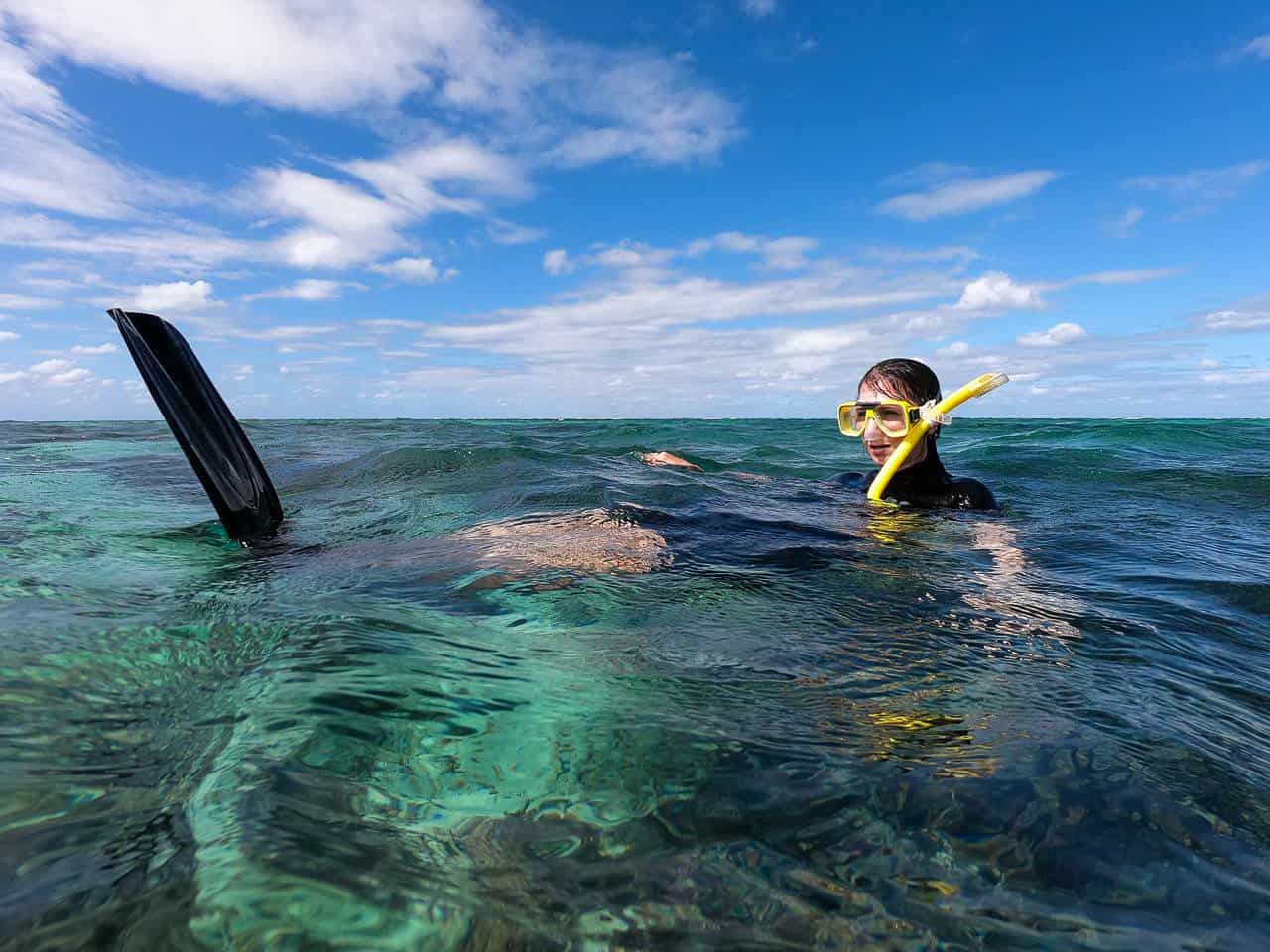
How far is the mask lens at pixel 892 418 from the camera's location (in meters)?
4.89

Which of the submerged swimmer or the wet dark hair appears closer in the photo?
the submerged swimmer

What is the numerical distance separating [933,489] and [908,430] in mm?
608

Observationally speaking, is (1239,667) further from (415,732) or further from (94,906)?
(94,906)

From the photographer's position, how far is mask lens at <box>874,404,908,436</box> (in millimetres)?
4895

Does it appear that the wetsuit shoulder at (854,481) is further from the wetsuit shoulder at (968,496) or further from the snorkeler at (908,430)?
the wetsuit shoulder at (968,496)

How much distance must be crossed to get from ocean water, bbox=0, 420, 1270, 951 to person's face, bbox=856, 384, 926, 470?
180cm

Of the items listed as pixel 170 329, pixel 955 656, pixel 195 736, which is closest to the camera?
pixel 195 736

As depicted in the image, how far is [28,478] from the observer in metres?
6.46

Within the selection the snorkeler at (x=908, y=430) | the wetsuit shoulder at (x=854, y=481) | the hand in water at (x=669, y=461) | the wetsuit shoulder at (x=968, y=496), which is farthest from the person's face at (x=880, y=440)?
the hand in water at (x=669, y=461)

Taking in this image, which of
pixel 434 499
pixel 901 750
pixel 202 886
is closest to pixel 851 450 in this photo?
pixel 434 499

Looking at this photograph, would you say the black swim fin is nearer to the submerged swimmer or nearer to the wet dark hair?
the submerged swimmer

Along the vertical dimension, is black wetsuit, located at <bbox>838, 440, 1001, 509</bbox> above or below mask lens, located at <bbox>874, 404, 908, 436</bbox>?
below

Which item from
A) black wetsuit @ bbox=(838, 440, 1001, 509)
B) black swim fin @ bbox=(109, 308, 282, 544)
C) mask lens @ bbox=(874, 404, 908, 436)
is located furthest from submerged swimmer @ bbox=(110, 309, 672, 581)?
black wetsuit @ bbox=(838, 440, 1001, 509)

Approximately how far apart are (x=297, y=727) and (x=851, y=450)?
537 inches
